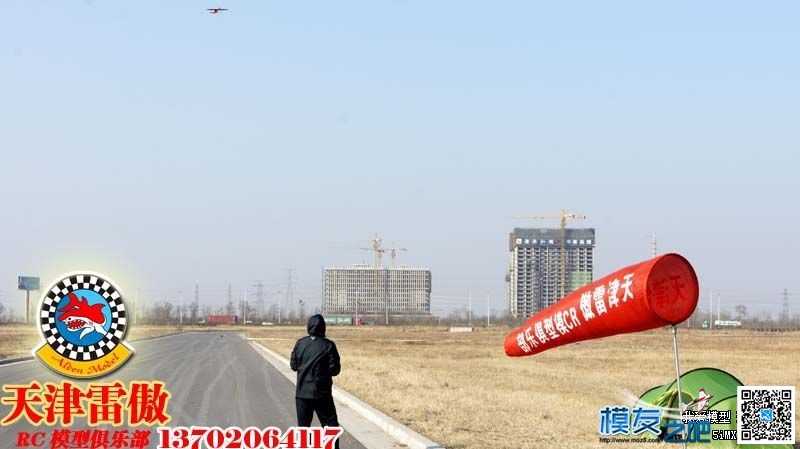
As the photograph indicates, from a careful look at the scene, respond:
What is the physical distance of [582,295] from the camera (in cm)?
1035

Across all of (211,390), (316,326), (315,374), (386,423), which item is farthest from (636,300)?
(211,390)

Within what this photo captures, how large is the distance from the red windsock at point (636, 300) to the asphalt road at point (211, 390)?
460 centimetres

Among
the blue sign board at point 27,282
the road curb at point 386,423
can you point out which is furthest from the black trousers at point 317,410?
the blue sign board at point 27,282

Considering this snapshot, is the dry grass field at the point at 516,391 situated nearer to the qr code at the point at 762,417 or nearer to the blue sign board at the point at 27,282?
the qr code at the point at 762,417

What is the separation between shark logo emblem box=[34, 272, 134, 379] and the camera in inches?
396

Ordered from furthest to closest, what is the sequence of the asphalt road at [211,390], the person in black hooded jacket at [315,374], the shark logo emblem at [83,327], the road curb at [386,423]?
the asphalt road at [211,390] → the road curb at [386,423] → the person in black hooded jacket at [315,374] → the shark logo emblem at [83,327]

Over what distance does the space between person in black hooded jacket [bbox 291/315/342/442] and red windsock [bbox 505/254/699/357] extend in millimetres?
2815

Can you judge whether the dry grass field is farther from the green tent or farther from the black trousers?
the black trousers

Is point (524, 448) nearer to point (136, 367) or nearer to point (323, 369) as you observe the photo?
point (323, 369)

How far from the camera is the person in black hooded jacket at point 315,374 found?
11.1 meters

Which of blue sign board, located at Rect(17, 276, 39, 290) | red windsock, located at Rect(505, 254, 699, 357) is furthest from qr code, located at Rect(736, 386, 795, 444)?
Result: blue sign board, located at Rect(17, 276, 39, 290)

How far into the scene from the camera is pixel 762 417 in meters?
12.8

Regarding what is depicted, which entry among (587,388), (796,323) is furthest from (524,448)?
(796,323)

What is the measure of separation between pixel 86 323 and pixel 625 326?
578cm
